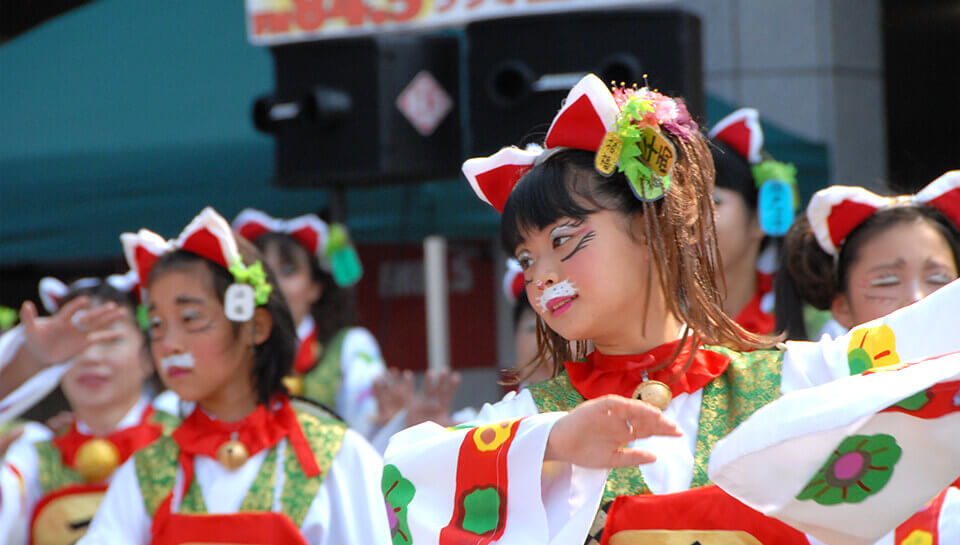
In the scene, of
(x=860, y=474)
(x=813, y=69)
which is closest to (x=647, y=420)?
(x=860, y=474)

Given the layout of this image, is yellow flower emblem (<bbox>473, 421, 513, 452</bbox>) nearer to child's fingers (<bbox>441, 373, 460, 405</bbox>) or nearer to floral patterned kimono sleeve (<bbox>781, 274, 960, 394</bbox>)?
floral patterned kimono sleeve (<bbox>781, 274, 960, 394</bbox>)

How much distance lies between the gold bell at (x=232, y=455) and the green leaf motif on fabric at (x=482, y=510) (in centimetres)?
103

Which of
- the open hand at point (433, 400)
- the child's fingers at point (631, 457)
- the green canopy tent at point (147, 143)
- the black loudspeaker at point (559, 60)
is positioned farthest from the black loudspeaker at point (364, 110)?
the child's fingers at point (631, 457)

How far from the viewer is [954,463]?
4.42ft

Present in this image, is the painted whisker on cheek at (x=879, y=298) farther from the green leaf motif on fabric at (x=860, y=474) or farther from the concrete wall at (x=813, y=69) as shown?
the concrete wall at (x=813, y=69)

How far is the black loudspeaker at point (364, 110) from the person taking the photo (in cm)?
452

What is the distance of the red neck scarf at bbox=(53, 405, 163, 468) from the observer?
10.2ft

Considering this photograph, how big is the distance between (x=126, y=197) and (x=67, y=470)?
2.69 meters

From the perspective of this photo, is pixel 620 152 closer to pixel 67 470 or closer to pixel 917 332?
pixel 917 332

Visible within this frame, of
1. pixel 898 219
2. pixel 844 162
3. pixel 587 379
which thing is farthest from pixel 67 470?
pixel 844 162

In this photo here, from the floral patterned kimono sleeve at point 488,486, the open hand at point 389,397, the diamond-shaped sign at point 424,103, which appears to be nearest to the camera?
the floral patterned kimono sleeve at point 488,486

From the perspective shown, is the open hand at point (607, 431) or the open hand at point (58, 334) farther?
the open hand at point (58, 334)

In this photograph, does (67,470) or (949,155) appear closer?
(67,470)

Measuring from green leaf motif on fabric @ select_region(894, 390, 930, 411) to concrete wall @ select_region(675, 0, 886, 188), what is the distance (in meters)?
5.10
